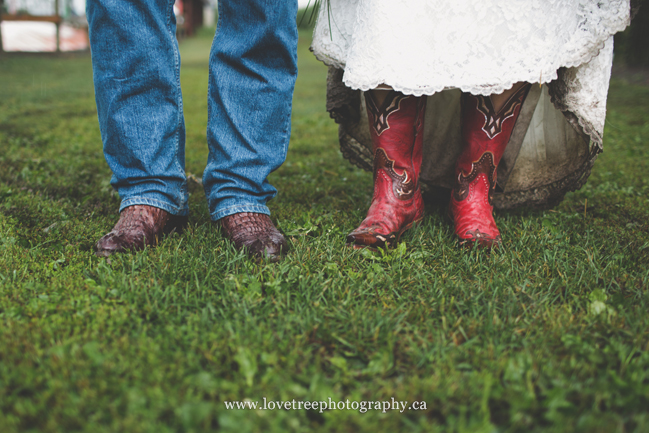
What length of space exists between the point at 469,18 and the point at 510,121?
42cm

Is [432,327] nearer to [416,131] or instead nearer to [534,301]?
[534,301]

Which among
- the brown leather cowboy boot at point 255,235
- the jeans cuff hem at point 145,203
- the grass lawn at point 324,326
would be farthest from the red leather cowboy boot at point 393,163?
the jeans cuff hem at point 145,203

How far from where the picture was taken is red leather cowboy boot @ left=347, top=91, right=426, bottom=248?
1.60 meters

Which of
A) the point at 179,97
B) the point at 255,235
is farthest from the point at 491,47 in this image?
the point at 179,97

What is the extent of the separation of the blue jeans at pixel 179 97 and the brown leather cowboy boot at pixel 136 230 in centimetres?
3

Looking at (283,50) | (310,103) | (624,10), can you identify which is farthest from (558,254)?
(310,103)

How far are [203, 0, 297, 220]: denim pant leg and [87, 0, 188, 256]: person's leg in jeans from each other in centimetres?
14

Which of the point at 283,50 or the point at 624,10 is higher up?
the point at 624,10

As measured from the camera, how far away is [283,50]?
1.56 meters

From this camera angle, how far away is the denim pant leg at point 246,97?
150cm

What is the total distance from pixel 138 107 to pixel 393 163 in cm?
91

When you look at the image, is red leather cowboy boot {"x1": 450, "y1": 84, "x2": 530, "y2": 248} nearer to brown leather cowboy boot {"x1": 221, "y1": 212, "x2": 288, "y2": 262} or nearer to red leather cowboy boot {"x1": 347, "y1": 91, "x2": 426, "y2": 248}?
red leather cowboy boot {"x1": 347, "y1": 91, "x2": 426, "y2": 248}

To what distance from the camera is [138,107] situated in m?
1.50

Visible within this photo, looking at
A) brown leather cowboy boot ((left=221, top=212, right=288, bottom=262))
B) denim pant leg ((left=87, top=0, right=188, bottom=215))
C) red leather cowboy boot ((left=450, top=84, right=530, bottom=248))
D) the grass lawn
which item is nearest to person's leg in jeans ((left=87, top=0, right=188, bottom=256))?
denim pant leg ((left=87, top=0, right=188, bottom=215))
